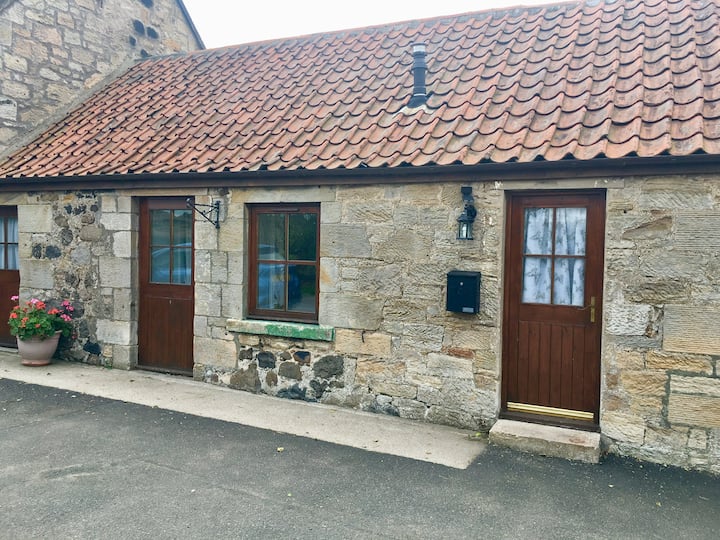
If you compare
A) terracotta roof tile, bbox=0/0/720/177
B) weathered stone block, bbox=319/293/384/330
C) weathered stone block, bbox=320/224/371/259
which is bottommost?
weathered stone block, bbox=319/293/384/330

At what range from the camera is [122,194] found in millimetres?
7227

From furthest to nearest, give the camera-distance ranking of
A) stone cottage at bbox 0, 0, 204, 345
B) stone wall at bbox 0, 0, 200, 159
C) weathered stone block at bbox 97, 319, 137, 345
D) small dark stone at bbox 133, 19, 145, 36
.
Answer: small dark stone at bbox 133, 19, 145, 36, stone wall at bbox 0, 0, 200, 159, stone cottage at bbox 0, 0, 204, 345, weathered stone block at bbox 97, 319, 137, 345

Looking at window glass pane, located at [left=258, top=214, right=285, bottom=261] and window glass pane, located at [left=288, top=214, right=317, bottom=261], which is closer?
window glass pane, located at [left=288, top=214, right=317, bottom=261]

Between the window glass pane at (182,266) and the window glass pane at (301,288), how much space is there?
4.80 feet

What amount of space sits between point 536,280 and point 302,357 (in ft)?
8.22

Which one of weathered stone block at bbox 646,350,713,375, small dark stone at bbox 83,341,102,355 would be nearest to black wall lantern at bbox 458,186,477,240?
weathered stone block at bbox 646,350,713,375

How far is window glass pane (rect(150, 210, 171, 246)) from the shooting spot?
7223 mm

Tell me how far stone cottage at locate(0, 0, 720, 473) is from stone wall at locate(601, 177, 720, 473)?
0.05ft

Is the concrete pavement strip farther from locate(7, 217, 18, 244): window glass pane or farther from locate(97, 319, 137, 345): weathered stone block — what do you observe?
locate(7, 217, 18, 244): window glass pane

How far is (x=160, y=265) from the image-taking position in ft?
24.1

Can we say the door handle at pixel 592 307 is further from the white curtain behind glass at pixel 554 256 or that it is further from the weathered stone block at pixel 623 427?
the weathered stone block at pixel 623 427

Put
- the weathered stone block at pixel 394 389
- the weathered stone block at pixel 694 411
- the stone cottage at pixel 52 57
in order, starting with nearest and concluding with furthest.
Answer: the weathered stone block at pixel 694 411 → the weathered stone block at pixel 394 389 → the stone cottage at pixel 52 57

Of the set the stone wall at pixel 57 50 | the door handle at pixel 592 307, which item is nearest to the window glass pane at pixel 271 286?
the door handle at pixel 592 307

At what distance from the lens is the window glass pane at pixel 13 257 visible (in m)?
8.48
